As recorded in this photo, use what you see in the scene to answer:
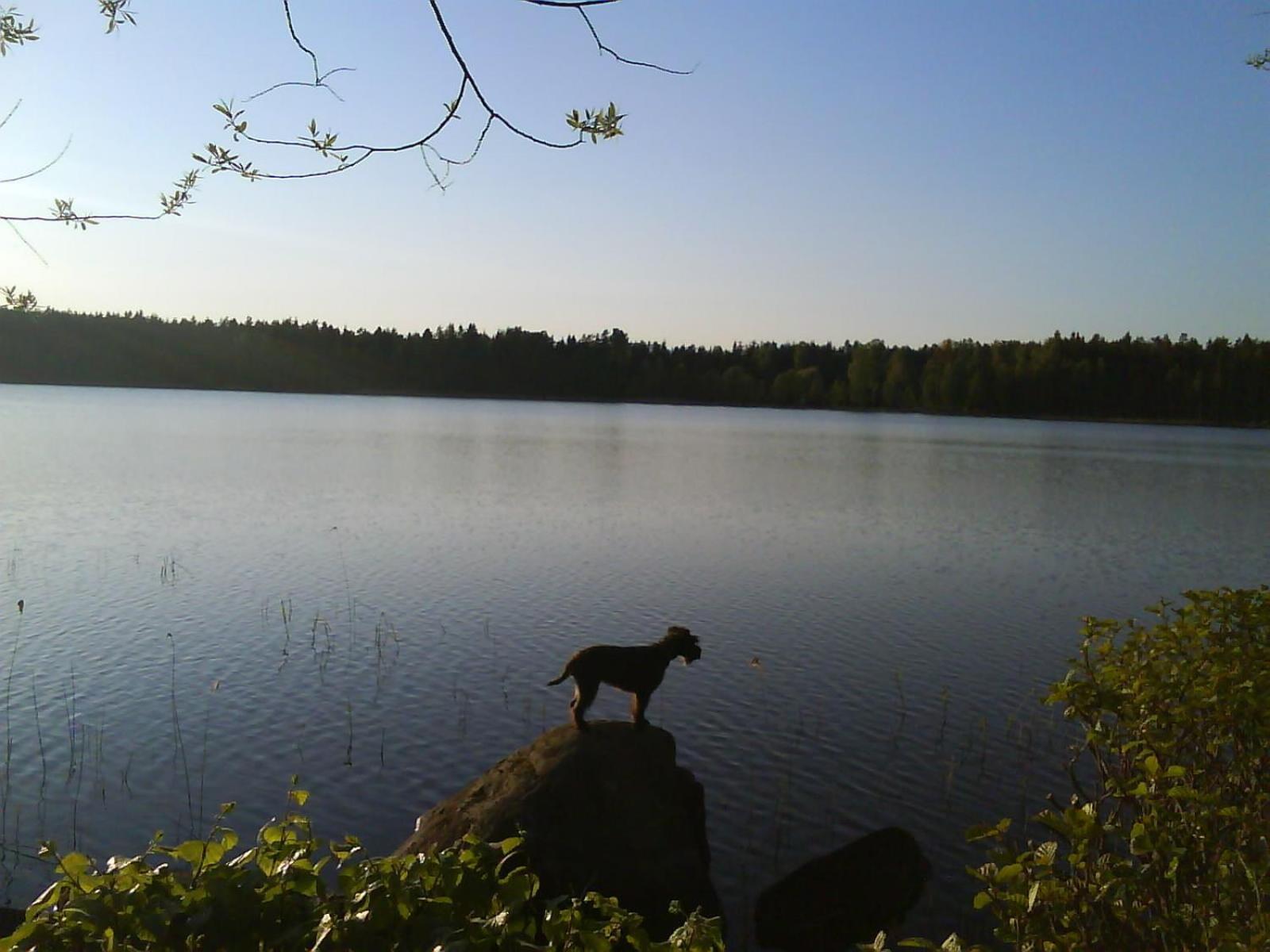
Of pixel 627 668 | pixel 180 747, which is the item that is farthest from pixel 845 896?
pixel 180 747

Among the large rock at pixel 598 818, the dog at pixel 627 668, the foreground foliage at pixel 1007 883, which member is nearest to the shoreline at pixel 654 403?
the dog at pixel 627 668

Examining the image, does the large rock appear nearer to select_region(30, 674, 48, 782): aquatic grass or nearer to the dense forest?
select_region(30, 674, 48, 782): aquatic grass

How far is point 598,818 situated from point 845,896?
2.64 m

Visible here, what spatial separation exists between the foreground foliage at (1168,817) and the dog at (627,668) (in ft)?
12.3

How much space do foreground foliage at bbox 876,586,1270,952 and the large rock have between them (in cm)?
322

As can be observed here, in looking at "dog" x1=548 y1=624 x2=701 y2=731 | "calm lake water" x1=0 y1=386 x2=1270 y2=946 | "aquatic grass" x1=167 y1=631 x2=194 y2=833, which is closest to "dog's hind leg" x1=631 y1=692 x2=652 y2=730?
"dog" x1=548 y1=624 x2=701 y2=731

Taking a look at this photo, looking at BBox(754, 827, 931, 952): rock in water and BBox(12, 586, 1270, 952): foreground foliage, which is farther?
BBox(754, 827, 931, 952): rock in water

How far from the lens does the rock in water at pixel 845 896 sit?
27.3ft

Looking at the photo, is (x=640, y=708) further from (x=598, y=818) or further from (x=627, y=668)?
(x=598, y=818)

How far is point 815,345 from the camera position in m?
166

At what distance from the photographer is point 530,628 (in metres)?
17.2

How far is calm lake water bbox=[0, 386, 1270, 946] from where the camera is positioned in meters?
10.6

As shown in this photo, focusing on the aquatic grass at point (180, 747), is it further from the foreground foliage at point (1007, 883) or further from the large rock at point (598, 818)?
the foreground foliage at point (1007, 883)

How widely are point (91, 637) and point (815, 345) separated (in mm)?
157696
